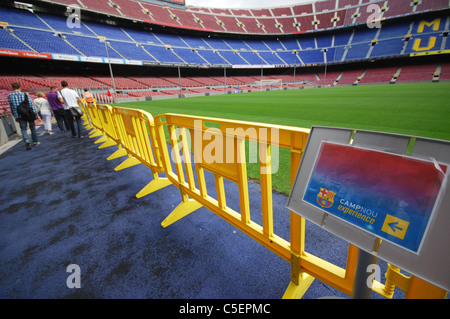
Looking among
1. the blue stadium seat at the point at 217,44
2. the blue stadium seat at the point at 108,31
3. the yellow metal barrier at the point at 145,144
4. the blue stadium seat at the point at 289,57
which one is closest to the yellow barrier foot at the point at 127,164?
the yellow metal barrier at the point at 145,144

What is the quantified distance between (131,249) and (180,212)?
1.96 feet

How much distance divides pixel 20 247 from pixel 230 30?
1865 inches

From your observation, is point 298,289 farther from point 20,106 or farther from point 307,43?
point 307,43

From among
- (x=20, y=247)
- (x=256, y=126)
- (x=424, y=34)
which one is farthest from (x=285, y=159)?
(x=424, y=34)

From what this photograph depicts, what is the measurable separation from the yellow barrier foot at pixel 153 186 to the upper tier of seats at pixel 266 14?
117ft

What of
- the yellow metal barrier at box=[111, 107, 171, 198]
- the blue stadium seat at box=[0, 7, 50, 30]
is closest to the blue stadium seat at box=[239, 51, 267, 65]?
the blue stadium seat at box=[0, 7, 50, 30]

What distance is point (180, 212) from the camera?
223 cm

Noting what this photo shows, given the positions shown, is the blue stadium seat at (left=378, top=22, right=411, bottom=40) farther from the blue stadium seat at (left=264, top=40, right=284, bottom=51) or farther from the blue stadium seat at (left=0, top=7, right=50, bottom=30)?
the blue stadium seat at (left=0, top=7, right=50, bottom=30)

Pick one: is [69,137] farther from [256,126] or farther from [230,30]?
[230,30]

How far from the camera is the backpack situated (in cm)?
509

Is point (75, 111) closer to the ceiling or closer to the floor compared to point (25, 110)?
closer to the floor

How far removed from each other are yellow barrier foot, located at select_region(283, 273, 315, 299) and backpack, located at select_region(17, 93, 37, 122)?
7201 millimetres

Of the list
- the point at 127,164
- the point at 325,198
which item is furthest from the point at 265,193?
the point at 127,164

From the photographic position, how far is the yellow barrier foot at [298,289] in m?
1.26
